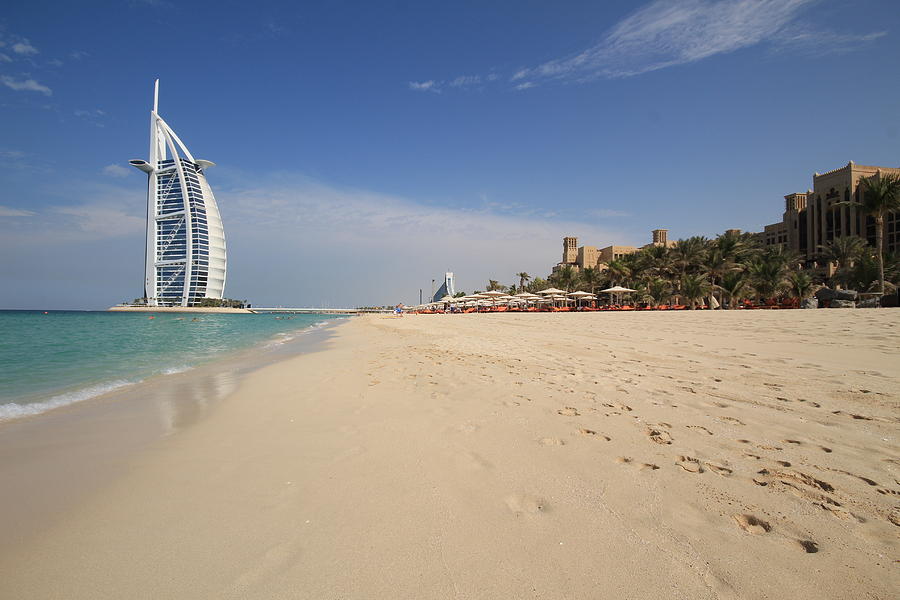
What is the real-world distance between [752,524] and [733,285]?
4286cm

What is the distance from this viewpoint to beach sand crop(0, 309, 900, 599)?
1660 millimetres

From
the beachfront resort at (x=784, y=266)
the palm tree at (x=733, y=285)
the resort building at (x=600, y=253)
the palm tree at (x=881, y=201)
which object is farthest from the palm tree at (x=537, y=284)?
the palm tree at (x=881, y=201)

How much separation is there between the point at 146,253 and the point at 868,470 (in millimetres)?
120185

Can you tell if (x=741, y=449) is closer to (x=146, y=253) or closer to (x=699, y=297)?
(x=699, y=297)

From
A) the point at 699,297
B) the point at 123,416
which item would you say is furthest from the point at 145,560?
the point at 699,297

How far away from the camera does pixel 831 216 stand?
51.3m

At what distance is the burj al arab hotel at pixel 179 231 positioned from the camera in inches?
3595

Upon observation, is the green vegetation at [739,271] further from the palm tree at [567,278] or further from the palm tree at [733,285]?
the palm tree at [567,278]

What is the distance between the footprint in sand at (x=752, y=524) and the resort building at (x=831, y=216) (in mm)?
58612

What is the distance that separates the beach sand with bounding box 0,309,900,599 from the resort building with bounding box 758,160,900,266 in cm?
5735

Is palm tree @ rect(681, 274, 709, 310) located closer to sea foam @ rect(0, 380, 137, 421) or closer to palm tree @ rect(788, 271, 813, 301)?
palm tree @ rect(788, 271, 813, 301)

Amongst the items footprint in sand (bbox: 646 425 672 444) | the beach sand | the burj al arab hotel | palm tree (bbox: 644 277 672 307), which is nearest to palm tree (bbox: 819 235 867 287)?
palm tree (bbox: 644 277 672 307)

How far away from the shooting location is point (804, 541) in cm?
181

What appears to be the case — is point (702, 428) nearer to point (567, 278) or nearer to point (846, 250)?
point (846, 250)
